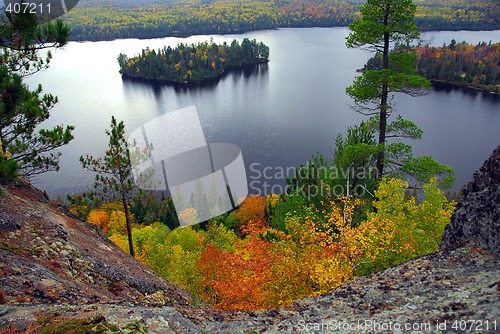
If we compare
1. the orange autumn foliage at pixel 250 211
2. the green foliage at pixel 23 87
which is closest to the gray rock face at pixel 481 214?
the green foliage at pixel 23 87

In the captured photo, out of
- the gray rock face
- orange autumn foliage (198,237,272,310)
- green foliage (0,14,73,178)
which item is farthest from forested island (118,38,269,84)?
the gray rock face

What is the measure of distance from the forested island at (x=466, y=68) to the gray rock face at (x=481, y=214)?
113201 mm

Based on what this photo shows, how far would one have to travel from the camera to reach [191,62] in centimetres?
12962

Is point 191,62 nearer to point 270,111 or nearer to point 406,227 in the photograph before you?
point 270,111

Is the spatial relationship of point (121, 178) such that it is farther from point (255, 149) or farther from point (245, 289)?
point (255, 149)

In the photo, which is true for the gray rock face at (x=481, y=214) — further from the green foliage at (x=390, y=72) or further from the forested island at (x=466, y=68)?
the forested island at (x=466, y=68)

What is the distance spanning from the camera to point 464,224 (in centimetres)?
784

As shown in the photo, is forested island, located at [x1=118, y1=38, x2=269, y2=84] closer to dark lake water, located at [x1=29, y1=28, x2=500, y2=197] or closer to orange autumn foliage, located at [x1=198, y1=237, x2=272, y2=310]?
dark lake water, located at [x1=29, y1=28, x2=500, y2=197]

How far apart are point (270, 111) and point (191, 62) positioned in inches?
2267

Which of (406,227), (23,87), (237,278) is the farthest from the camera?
(237,278)

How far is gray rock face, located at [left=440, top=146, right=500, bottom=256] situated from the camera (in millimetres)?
7246

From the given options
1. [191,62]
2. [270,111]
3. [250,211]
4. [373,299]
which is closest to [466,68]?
[270,111]

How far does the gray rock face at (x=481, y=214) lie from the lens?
7246 millimetres

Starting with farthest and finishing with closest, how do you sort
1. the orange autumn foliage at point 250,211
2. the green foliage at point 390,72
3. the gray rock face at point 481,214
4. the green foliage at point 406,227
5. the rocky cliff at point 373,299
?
the orange autumn foliage at point 250,211 → the green foliage at point 390,72 → the green foliage at point 406,227 → the gray rock face at point 481,214 → the rocky cliff at point 373,299
